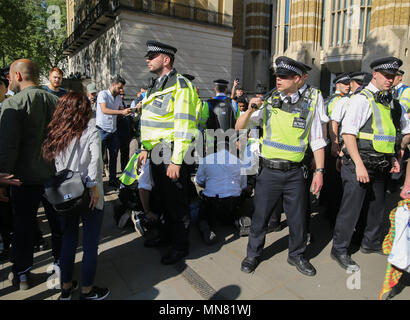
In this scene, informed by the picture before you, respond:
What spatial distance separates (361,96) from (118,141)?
14.5 ft

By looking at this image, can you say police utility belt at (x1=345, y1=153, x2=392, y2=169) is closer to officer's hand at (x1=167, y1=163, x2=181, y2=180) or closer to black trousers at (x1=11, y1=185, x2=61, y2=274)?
officer's hand at (x1=167, y1=163, x2=181, y2=180)

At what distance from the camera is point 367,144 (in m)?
2.96

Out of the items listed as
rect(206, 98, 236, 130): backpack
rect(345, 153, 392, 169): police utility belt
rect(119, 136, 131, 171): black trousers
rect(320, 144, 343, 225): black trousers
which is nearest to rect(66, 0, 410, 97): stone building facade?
rect(119, 136, 131, 171): black trousers

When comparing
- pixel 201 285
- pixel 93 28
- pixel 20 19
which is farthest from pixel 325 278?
pixel 93 28

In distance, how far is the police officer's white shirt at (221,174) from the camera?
3.83m

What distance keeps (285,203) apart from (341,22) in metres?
22.1

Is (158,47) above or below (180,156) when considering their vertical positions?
above

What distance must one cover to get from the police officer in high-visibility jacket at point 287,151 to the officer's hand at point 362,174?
0.34 metres

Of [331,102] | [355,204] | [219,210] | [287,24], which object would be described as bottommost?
[219,210]

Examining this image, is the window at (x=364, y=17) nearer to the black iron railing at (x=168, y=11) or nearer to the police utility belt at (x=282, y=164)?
the black iron railing at (x=168, y=11)

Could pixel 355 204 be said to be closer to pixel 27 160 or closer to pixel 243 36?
pixel 27 160

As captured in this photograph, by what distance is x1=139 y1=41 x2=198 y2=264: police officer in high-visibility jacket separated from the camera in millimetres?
2809

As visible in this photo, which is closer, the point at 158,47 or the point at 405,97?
the point at 158,47

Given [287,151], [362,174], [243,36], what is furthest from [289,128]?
[243,36]
